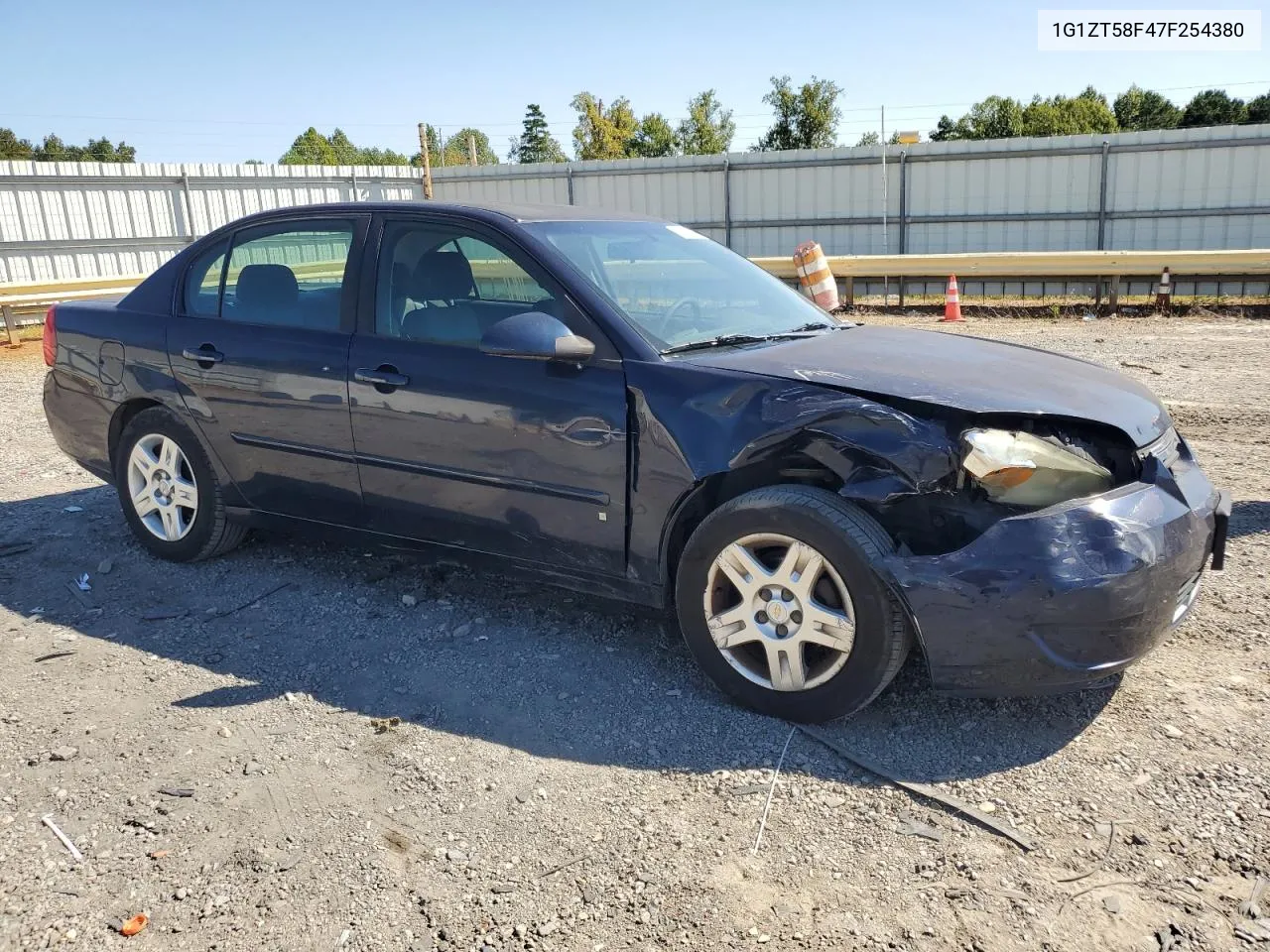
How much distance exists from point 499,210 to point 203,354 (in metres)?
1.59

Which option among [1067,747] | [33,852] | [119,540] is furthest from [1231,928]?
[119,540]

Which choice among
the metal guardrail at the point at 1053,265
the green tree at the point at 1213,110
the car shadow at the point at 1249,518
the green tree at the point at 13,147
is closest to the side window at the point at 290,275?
the car shadow at the point at 1249,518

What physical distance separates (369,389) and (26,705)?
5.47ft

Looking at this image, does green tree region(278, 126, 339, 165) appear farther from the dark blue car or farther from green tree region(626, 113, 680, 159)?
the dark blue car

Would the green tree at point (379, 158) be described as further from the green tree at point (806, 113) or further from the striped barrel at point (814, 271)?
the striped barrel at point (814, 271)

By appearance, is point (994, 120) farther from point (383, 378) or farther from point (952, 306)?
point (383, 378)

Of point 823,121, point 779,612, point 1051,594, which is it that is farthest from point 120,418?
point 823,121

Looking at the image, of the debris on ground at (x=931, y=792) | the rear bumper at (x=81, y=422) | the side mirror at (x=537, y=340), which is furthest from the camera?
the rear bumper at (x=81, y=422)

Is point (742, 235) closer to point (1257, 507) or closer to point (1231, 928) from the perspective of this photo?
point (1257, 507)

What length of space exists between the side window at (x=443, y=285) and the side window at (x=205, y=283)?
1.07 m

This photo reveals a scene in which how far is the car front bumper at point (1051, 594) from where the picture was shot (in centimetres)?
289

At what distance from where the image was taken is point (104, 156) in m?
88.3

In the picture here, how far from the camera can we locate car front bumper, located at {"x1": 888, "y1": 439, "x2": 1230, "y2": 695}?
9.48ft

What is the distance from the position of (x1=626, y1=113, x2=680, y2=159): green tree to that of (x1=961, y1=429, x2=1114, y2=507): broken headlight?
48.3 metres
